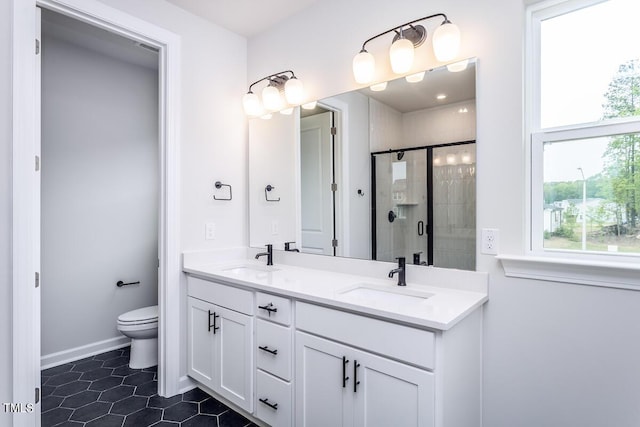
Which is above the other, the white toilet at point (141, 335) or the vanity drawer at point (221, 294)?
the vanity drawer at point (221, 294)

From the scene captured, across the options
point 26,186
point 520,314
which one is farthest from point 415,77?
point 26,186

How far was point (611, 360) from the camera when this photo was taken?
1.29 meters

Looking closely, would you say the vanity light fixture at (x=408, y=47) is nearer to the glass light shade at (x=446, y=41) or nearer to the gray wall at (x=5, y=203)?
the glass light shade at (x=446, y=41)

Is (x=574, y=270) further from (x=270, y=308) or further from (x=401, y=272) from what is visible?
(x=270, y=308)

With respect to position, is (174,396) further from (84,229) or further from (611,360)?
(611,360)

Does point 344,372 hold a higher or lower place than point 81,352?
higher

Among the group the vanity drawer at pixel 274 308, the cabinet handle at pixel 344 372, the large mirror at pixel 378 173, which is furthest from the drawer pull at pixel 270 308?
the large mirror at pixel 378 173

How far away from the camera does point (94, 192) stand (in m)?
2.88

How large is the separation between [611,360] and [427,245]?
2.71 ft

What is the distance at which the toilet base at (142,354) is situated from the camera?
2607 mm

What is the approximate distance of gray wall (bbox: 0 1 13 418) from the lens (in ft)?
5.15

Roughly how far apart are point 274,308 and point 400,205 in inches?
34.3

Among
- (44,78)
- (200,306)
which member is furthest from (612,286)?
(44,78)

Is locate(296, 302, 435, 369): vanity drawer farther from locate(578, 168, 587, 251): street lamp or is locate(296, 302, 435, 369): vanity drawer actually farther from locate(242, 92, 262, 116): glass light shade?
locate(242, 92, 262, 116): glass light shade
